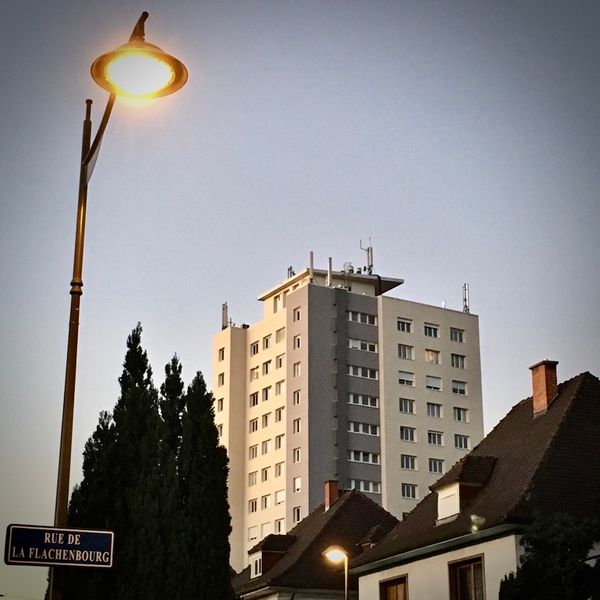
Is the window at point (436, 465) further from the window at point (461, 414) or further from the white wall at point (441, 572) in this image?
the white wall at point (441, 572)

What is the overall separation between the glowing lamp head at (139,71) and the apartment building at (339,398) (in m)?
76.6

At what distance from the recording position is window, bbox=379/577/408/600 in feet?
107

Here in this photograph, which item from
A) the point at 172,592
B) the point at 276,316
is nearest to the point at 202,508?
the point at 172,592

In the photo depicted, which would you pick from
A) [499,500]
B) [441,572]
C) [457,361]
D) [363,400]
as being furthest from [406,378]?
[499,500]

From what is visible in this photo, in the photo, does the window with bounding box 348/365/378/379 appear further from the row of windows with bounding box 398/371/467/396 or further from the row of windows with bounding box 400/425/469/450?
the row of windows with bounding box 400/425/469/450

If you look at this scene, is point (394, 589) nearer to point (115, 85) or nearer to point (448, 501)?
point (448, 501)

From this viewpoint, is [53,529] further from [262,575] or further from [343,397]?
[343,397]

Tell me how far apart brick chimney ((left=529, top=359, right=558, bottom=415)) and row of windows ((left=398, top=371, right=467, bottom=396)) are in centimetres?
6119

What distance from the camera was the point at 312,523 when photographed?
46719mm

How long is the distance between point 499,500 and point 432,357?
67.5 m

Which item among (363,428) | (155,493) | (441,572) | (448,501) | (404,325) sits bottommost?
(441,572)

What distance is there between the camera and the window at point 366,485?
86.9 metres

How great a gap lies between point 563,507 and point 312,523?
792 inches

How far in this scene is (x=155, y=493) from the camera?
2438 cm
